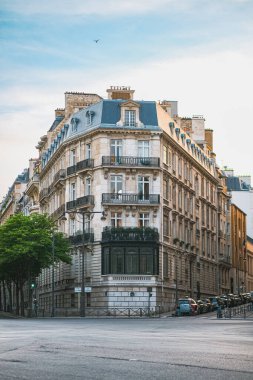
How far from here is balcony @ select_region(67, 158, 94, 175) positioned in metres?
81.6

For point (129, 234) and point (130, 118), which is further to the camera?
point (130, 118)

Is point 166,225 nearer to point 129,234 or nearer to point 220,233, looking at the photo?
A: point 129,234

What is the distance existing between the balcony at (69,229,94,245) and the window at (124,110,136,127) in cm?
1080

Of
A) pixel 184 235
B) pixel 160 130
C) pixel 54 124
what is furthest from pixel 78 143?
pixel 54 124

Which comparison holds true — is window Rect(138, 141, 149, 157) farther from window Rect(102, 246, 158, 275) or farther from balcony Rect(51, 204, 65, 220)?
balcony Rect(51, 204, 65, 220)

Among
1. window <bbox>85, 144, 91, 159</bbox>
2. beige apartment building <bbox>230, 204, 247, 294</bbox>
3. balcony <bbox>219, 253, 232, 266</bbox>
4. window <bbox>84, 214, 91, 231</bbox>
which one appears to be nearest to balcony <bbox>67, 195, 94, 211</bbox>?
window <bbox>84, 214, 91, 231</bbox>

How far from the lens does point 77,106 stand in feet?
308

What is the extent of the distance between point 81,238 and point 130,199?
21.1 feet

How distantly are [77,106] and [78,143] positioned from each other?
1057 cm

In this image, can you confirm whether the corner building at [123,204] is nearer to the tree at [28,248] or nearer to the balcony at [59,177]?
the balcony at [59,177]

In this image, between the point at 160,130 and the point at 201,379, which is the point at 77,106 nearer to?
the point at 160,130

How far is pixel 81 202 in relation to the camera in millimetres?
81875

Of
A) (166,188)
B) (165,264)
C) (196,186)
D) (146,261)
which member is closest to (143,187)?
(166,188)

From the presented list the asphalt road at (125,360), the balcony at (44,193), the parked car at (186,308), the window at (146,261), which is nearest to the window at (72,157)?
the window at (146,261)
